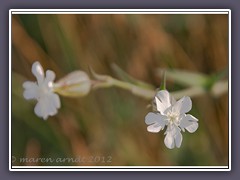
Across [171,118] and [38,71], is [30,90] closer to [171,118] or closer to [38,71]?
[38,71]

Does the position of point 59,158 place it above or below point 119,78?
below

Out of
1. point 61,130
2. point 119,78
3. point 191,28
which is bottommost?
point 61,130

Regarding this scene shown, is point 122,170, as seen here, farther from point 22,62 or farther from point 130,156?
point 22,62

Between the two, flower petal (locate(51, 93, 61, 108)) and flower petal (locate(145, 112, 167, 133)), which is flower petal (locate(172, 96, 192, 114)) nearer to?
flower petal (locate(145, 112, 167, 133))

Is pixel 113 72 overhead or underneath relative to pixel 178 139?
overhead

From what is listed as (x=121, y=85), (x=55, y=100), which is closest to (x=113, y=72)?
(x=121, y=85)

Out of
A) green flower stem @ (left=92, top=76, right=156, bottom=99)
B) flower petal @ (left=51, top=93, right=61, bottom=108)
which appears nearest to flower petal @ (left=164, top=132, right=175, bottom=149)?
green flower stem @ (left=92, top=76, right=156, bottom=99)

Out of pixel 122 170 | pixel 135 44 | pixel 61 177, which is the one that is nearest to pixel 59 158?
pixel 61 177
